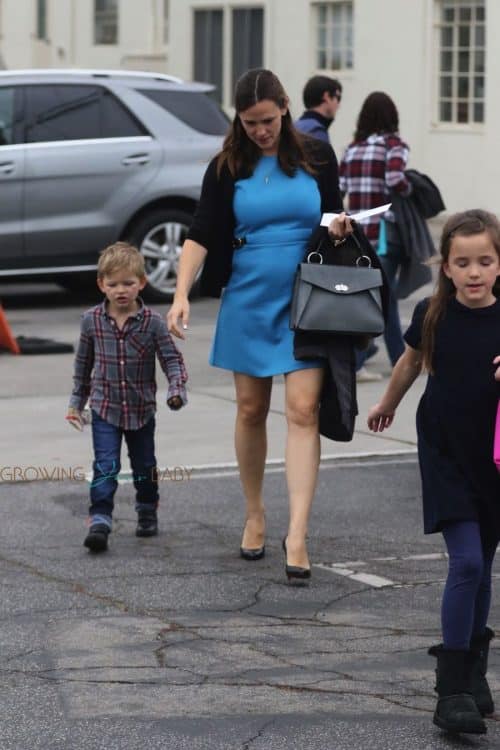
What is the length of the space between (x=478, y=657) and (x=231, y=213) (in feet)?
7.74

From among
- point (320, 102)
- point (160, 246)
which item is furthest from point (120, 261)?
point (160, 246)

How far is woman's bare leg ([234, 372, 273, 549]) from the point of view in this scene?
6.93 m

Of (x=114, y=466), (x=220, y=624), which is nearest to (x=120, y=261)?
(x=114, y=466)

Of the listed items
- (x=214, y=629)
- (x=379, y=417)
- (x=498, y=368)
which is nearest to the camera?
(x=498, y=368)

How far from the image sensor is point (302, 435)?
22.1 ft

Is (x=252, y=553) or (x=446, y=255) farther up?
(x=446, y=255)

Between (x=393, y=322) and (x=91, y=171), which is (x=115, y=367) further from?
(x=91, y=171)

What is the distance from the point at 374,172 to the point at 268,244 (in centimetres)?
464

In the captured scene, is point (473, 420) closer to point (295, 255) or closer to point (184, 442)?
point (295, 255)

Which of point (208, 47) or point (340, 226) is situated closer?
point (340, 226)

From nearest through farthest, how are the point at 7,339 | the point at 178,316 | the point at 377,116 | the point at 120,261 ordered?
1. the point at 178,316
2. the point at 120,261
3. the point at 377,116
4. the point at 7,339

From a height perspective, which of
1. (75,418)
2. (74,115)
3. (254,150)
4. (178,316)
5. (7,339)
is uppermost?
(74,115)

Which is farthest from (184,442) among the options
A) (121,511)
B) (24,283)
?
(24,283)

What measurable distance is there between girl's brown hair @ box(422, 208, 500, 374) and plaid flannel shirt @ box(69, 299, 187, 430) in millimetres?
2323
